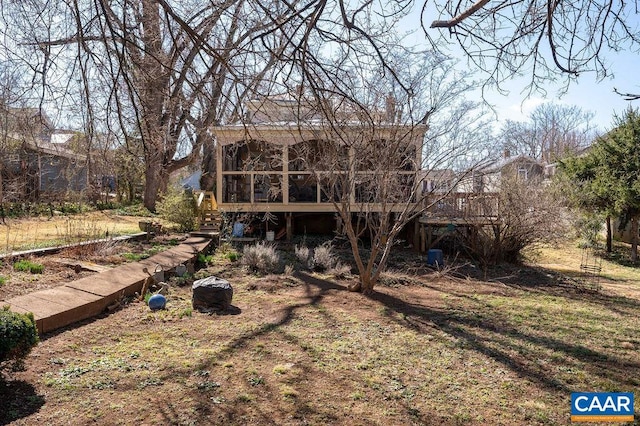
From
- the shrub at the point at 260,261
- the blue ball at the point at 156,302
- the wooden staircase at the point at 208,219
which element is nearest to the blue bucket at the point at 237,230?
the wooden staircase at the point at 208,219

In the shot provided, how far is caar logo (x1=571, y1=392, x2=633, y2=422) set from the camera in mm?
3447

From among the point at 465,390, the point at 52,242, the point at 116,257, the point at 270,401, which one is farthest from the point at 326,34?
the point at 52,242

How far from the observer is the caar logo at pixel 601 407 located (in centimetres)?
345

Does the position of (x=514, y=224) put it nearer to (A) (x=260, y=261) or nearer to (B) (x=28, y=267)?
(A) (x=260, y=261)

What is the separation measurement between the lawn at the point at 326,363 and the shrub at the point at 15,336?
26 cm

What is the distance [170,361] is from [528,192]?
33.3 feet

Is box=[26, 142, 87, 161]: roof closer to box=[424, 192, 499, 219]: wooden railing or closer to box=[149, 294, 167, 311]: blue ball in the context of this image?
box=[149, 294, 167, 311]: blue ball

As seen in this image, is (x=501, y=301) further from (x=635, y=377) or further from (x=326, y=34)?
(x=326, y=34)

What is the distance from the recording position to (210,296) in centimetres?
612

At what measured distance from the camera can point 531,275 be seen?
11.1m

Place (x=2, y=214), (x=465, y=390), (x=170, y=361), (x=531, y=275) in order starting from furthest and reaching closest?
(x=2, y=214) → (x=531, y=275) → (x=170, y=361) → (x=465, y=390)

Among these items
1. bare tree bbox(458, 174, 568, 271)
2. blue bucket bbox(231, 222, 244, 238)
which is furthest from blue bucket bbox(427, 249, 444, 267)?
blue bucket bbox(231, 222, 244, 238)

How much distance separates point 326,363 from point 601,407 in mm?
2236

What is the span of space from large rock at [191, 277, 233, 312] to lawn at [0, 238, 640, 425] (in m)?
0.19
